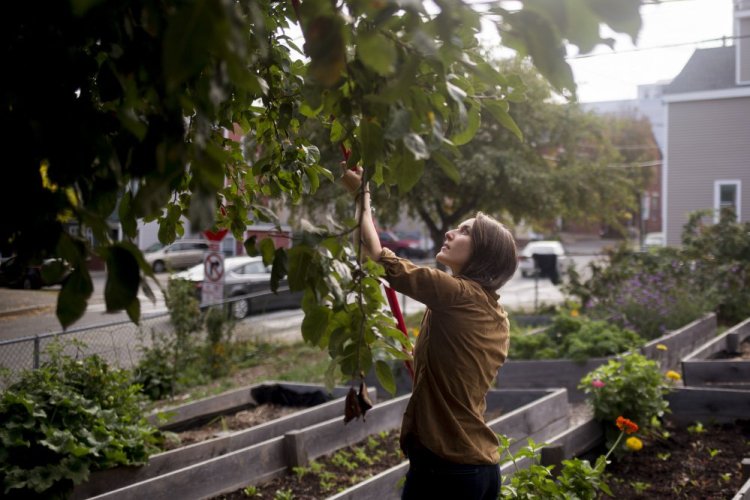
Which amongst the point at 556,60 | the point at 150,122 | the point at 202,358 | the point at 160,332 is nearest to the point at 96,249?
the point at 150,122

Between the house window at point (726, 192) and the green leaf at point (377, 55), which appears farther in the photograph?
the house window at point (726, 192)

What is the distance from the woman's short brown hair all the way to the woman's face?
20 millimetres

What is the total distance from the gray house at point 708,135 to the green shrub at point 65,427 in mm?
22397

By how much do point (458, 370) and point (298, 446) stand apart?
2.76 m

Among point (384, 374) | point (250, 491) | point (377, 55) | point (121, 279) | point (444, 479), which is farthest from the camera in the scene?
point (250, 491)

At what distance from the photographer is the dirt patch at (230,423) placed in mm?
6238

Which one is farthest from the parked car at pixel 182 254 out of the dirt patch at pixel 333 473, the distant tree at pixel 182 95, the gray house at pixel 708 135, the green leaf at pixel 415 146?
the green leaf at pixel 415 146

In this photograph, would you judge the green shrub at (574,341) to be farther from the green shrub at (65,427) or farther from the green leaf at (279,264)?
the green leaf at (279,264)

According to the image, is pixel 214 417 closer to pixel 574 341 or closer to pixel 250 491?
pixel 250 491

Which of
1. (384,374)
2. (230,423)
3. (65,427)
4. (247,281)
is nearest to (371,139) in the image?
(384,374)

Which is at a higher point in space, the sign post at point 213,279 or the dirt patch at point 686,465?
the sign post at point 213,279

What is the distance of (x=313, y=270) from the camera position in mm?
1870

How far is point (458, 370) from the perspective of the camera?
288 cm

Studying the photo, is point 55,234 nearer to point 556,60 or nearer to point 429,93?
point 429,93
